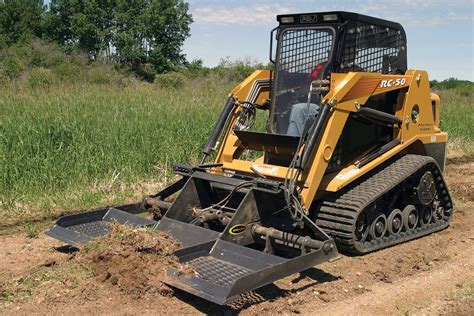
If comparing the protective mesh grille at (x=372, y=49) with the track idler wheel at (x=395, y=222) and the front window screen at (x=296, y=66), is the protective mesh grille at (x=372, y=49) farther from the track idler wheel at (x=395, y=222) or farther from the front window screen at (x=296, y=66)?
the track idler wheel at (x=395, y=222)

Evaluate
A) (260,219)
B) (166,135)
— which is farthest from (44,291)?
(166,135)

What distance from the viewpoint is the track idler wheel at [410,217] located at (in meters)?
6.11

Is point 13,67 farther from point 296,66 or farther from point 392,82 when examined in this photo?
point 392,82

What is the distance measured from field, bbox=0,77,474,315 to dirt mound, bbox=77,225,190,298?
5 centimetres

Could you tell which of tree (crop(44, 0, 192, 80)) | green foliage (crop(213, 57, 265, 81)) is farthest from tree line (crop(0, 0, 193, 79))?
green foliage (crop(213, 57, 265, 81))

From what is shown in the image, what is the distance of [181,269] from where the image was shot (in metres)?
4.26

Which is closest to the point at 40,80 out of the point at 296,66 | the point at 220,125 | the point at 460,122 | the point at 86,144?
the point at 86,144

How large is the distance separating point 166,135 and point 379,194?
4845 millimetres

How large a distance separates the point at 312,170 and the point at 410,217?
1643 millimetres

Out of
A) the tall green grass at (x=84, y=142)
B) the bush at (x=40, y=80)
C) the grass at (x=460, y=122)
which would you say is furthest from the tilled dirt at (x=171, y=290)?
the grass at (x=460, y=122)

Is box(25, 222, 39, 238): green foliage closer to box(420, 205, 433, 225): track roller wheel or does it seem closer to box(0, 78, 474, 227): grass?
box(0, 78, 474, 227): grass

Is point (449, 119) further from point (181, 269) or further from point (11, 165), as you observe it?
point (181, 269)

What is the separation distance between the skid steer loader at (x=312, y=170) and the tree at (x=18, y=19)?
159 ft

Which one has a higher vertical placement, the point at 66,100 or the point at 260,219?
the point at 66,100
